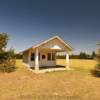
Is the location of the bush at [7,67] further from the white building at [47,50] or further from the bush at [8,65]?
the white building at [47,50]

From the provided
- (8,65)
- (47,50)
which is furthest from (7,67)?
(47,50)

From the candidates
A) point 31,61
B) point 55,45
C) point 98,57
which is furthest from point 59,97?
point 31,61

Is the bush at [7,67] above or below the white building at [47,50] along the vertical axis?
below

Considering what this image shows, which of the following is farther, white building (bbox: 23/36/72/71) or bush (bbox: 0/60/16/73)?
white building (bbox: 23/36/72/71)

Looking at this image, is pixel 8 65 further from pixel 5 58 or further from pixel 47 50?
pixel 47 50

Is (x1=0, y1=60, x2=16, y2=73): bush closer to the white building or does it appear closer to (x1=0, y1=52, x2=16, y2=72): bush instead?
(x1=0, y1=52, x2=16, y2=72): bush

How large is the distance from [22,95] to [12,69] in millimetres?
14115

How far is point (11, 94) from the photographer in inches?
491

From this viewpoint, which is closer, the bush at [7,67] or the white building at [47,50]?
the bush at [7,67]

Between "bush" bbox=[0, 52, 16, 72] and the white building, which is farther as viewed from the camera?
the white building

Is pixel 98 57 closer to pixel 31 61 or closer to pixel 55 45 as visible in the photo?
pixel 55 45

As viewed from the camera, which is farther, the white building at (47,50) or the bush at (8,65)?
the white building at (47,50)

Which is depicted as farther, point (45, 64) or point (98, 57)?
point (45, 64)

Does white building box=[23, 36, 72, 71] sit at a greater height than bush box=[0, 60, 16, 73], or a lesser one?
greater
